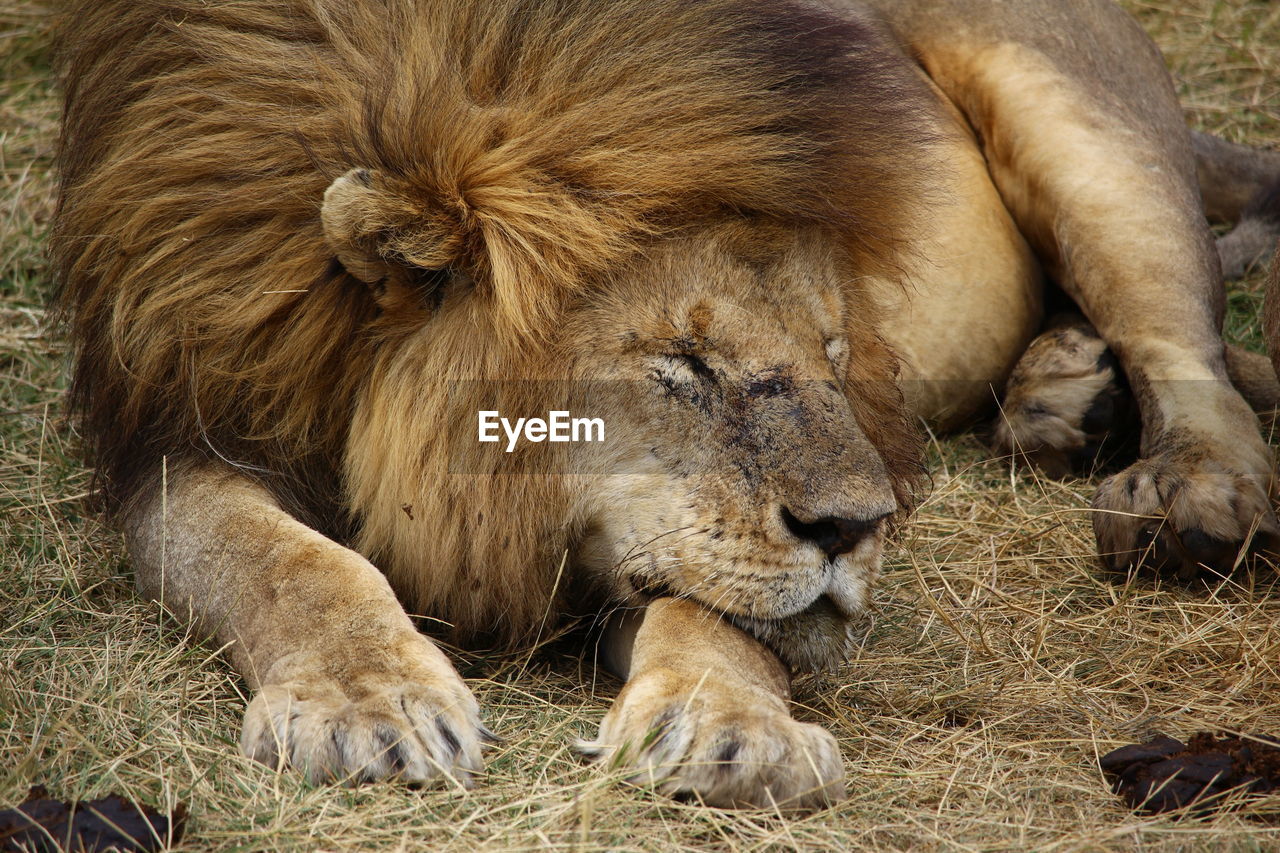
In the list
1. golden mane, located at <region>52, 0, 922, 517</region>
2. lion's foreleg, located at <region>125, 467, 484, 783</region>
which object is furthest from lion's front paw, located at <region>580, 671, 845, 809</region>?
golden mane, located at <region>52, 0, 922, 517</region>

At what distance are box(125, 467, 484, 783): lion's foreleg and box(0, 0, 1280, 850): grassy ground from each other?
59 mm

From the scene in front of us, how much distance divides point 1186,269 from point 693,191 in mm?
1869

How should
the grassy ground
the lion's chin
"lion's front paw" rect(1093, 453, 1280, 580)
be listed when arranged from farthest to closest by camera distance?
1. "lion's front paw" rect(1093, 453, 1280, 580)
2. the lion's chin
3. the grassy ground

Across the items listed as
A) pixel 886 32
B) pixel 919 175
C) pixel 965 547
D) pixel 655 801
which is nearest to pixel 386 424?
pixel 655 801

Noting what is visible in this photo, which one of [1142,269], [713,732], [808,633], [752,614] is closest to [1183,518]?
[1142,269]

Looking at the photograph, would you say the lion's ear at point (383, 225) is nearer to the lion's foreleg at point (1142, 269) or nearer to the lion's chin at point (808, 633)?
the lion's chin at point (808, 633)

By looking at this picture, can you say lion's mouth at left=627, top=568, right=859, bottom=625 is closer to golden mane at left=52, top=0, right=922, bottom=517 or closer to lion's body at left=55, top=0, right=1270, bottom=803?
lion's body at left=55, top=0, right=1270, bottom=803

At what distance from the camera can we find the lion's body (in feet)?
7.45

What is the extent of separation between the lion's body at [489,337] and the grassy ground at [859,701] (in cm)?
10

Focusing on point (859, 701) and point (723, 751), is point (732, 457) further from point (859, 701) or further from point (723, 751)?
point (859, 701)

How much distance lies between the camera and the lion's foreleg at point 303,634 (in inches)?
82.6

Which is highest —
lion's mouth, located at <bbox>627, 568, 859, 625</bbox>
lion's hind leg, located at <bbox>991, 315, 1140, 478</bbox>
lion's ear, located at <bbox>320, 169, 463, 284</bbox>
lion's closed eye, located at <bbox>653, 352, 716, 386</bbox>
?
lion's ear, located at <bbox>320, 169, 463, 284</bbox>

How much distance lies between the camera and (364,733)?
2.09 meters

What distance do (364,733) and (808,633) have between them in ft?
2.58
